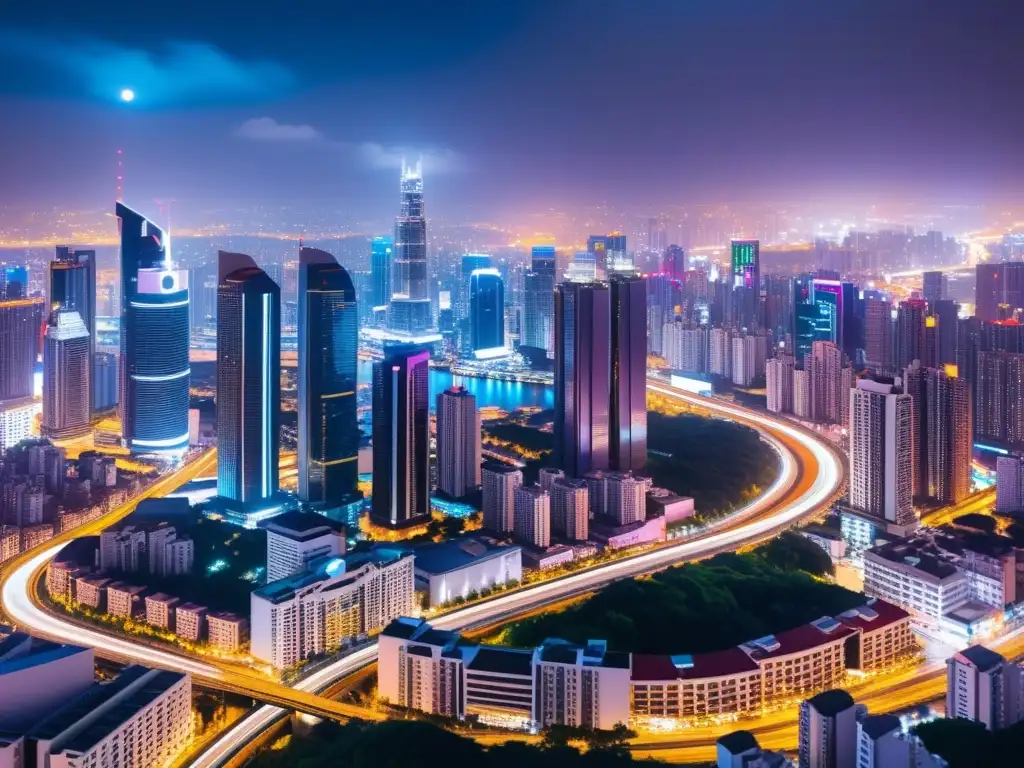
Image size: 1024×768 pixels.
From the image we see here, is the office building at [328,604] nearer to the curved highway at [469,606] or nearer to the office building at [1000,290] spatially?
the curved highway at [469,606]

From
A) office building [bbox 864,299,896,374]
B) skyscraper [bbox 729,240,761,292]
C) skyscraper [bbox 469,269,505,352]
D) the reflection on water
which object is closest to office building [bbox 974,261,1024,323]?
office building [bbox 864,299,896,374]

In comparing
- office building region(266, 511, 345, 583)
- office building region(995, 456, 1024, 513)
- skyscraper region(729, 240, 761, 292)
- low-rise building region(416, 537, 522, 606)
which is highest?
skyscraper region(729, 240, 761, 292)

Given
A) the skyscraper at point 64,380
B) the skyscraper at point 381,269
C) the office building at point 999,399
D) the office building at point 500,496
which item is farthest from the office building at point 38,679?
the skyscraper at point 381,269

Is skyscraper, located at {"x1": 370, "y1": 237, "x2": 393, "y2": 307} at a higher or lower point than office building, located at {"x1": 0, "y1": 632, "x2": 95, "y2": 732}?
higher

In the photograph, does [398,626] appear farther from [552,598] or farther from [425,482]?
[425,482]

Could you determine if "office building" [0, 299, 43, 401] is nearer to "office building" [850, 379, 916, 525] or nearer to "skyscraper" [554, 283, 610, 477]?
"skyscraper" [554, 283, 610, 477]

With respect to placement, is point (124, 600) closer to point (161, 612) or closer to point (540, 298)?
point (161, 612)

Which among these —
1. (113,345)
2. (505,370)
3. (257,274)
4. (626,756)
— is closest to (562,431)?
(257,274)
